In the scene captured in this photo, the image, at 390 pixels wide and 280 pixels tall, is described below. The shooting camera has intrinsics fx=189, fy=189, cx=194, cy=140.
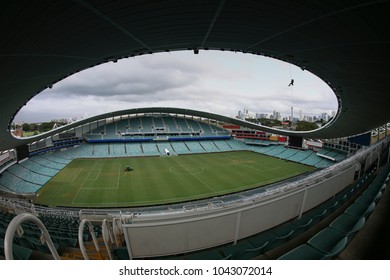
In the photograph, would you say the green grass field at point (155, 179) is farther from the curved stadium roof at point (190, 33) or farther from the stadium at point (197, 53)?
the curved stadium roof at point (190, 33)

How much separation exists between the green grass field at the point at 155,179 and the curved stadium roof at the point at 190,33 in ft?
Result: 33.8

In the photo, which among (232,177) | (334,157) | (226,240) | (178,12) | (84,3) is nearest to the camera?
(84,3)

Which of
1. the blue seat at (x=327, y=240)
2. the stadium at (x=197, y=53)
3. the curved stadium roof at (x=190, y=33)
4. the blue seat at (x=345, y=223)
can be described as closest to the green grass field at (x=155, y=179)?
the stadium at (x=197, y=53)

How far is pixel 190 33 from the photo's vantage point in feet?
22.4

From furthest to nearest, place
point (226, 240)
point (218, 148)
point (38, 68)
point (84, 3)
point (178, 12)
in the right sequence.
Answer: point (218, 148) → point (38, 68) → point (178, 12) → point (226, 240) → point (84, 3)

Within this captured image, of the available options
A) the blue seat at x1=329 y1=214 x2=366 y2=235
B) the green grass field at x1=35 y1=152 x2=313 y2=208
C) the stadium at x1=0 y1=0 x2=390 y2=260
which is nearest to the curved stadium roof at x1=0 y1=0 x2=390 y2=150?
the stadium at x1=0 y1=0 x2=390 y2=260

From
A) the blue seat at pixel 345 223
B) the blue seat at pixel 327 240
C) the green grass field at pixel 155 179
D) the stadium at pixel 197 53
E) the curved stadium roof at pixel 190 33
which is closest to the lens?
the blue seat at pixel 327 240

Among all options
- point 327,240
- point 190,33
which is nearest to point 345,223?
point 327,240

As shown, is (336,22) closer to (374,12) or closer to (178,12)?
(374,12)

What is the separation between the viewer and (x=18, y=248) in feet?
10.4

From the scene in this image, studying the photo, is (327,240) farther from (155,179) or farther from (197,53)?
(155,179)

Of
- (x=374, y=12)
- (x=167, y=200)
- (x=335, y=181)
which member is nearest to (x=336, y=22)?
(x=374, y=12)

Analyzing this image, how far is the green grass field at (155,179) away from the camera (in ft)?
54.2

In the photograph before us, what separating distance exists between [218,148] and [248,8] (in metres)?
34.8
